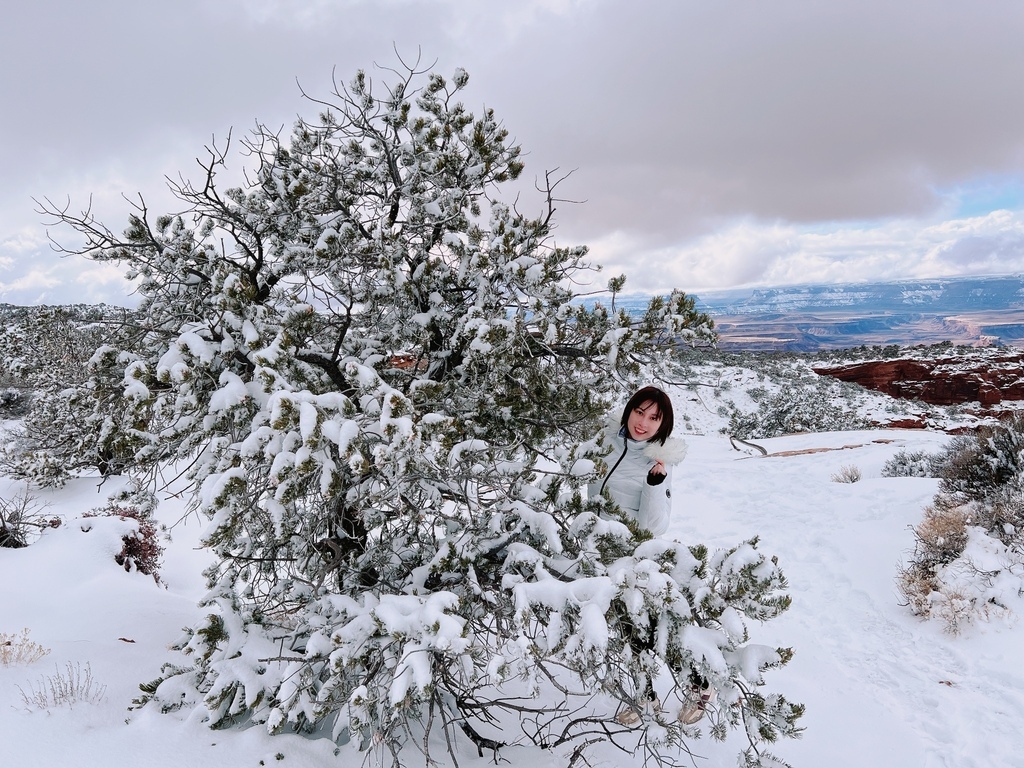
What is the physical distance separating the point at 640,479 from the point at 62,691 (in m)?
3.79

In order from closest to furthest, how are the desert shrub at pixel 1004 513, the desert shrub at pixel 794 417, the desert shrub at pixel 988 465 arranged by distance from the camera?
the desert shrub at pixel 1004 513
the desert shrub at pixel 988 465
the desert shrub at pixel 794 417

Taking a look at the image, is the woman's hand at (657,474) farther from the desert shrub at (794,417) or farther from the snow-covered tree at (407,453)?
the desert shrub at (794,417)

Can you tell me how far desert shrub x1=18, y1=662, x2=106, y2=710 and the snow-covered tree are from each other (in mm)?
523

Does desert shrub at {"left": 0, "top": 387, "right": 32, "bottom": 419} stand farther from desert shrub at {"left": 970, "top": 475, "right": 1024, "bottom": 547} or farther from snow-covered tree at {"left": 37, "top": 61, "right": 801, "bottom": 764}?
desert shrub at {"left": 970, "top": 475, "right": 1024, "bottom": 547}

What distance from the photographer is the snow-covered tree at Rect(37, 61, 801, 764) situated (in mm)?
2344

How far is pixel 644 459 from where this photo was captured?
148 inches

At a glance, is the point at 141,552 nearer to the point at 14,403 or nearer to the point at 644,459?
the point at 644,459

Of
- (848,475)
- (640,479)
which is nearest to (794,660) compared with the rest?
(640,479)

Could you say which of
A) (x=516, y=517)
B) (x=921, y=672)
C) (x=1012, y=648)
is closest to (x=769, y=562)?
Answer: (x=516, y=517)

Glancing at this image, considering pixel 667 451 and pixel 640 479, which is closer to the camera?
pixel 667 451

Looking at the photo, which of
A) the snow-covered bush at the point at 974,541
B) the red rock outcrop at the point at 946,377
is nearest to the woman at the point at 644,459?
the snow-covered bush at the point at 974,541

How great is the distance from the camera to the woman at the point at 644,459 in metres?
3.63

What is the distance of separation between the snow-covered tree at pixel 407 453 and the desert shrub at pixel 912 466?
28.6 ft

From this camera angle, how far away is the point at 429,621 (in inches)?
90.0
